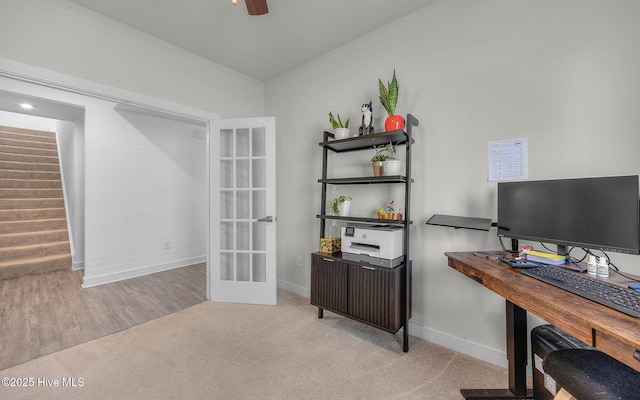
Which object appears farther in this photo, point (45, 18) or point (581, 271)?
point (45, 18)

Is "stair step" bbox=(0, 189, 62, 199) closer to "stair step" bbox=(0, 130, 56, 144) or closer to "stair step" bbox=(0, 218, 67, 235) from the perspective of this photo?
"stair step" bbox=(0, 218, 67, 235)

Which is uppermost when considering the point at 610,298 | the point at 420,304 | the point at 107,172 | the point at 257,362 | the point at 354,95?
the point at 354,95

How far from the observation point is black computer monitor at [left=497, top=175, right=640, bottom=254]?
116cm

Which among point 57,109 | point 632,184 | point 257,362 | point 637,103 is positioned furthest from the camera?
point 57,109

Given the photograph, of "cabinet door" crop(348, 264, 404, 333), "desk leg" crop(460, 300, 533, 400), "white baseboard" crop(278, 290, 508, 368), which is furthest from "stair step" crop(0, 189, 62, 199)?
"desk leg" crop(460, 300, 533, 400)

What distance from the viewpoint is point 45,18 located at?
1.97 meters

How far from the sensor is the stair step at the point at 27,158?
5.17 metres

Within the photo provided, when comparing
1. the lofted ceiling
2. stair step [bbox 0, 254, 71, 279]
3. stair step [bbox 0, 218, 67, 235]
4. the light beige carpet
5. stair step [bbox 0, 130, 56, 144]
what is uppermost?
the lofted ceiling

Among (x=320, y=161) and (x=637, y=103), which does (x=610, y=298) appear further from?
(x=320, y=161)

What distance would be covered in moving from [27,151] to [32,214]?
6.47ft

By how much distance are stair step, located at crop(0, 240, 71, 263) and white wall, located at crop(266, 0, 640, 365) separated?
16.3 ft

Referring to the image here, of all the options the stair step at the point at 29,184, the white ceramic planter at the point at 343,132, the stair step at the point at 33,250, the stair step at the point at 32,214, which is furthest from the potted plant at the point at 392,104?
the stair step at the point at 29,184

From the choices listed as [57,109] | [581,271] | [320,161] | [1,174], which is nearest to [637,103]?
[581,271]

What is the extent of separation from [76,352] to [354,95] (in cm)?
314
